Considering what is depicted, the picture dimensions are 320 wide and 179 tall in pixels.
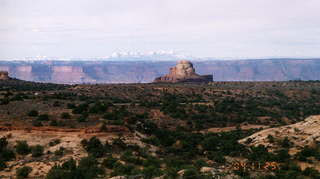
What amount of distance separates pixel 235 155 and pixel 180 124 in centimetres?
2977

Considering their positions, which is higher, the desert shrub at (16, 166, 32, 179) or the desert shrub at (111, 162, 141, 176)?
the desert shrub at (111, 162, 141, 176)

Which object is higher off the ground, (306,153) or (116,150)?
(116,150)

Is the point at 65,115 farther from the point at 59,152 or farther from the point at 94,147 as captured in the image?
the point at 59,152

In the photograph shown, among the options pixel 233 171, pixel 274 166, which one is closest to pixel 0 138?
pixel 233 171

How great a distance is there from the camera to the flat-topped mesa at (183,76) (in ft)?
551

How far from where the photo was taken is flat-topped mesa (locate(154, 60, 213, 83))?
551ft

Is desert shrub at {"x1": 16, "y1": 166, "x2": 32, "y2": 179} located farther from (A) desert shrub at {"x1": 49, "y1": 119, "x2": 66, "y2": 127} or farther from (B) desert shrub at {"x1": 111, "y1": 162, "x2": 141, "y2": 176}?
(A) desert shrub at {"x1": 49, "y1": 119, "x2": 66, "y2": 127}

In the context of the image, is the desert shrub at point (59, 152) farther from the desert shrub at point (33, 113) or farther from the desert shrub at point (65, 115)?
the desert shrub at point (33, 113)

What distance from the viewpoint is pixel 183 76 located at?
17100cm

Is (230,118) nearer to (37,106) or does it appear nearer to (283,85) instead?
(37,106)

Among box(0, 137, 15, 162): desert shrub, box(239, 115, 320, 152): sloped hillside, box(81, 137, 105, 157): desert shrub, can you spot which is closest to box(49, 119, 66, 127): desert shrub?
box(0, 137, 15, 162): desert shrub

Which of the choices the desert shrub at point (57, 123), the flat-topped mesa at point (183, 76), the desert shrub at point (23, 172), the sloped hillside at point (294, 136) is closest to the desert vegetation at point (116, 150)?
the desert shrub at point (23, 172)

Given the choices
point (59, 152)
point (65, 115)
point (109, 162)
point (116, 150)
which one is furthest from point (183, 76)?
point (109, 162)

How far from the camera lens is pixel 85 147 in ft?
120
